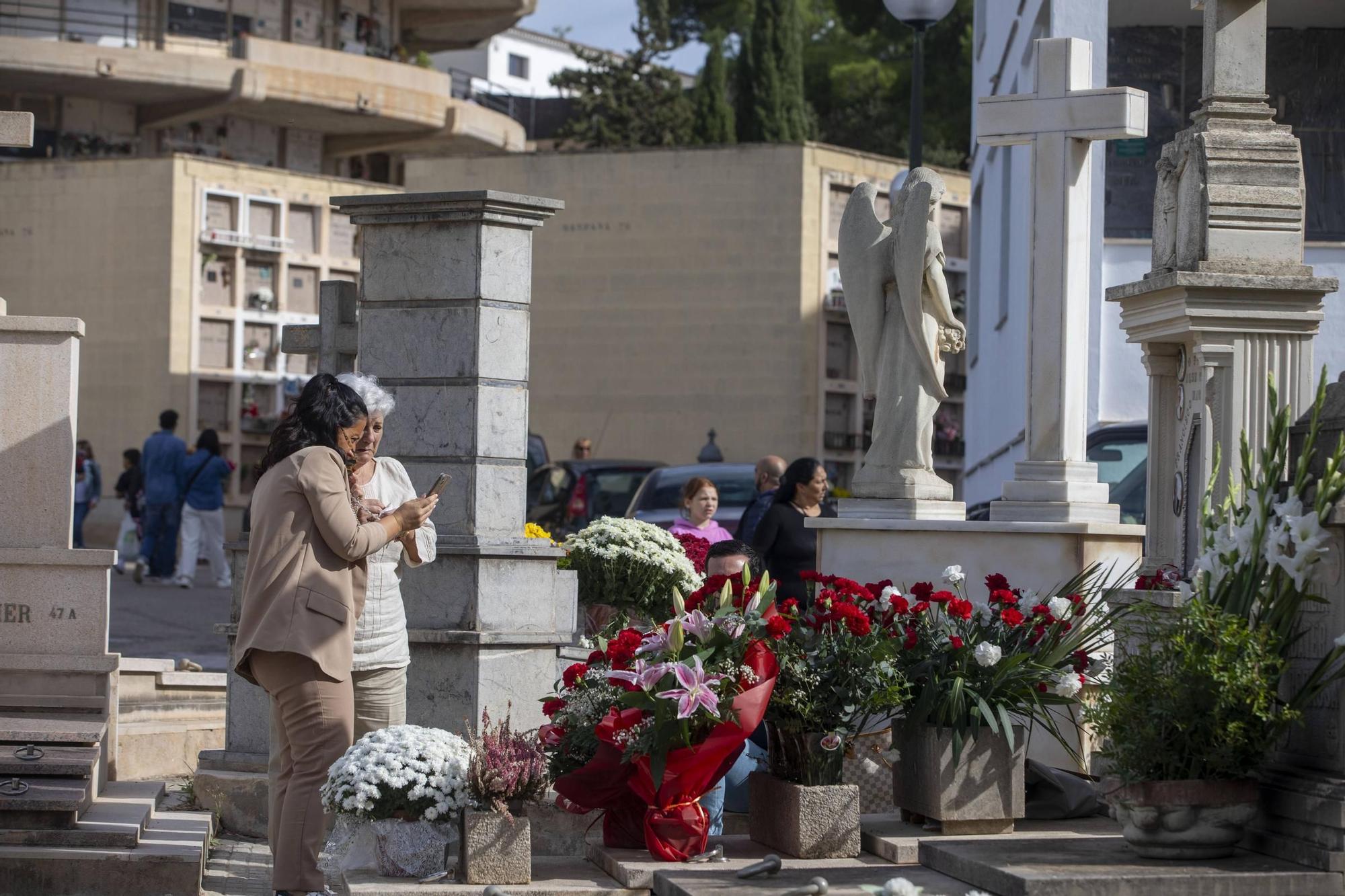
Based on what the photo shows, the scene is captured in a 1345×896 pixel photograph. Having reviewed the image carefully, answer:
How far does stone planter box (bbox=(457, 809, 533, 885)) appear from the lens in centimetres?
580

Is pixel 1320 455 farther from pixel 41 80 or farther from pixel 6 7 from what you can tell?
pixel 6 7

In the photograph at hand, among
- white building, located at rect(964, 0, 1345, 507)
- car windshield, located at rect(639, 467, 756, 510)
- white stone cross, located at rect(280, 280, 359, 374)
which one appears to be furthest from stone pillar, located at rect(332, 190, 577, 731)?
car windshield, located at rect(639, 467, 756, 510)

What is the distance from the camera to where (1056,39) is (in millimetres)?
9195

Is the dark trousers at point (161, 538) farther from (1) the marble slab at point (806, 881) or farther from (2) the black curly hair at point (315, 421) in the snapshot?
(1) the marble slab at point (806, 881)

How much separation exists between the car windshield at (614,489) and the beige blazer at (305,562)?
1441 centimetres

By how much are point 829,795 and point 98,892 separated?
2.94m

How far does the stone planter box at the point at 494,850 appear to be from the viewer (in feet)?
19.0

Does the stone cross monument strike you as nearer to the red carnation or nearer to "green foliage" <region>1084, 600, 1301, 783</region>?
"green foliage" <region>1084, 600, 1301, 783</region>

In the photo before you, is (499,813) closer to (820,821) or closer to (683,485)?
(820,821)

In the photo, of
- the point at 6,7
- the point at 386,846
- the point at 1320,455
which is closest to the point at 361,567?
the point at 386,846

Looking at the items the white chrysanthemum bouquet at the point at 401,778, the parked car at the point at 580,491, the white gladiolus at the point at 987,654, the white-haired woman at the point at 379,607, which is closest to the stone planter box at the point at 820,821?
the white gladiolus at the point at 987,654

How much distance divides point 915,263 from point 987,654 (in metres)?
3.20

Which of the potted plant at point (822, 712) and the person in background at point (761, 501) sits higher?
the person in background at point (761, 501)

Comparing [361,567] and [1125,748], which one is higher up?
[361,567]
